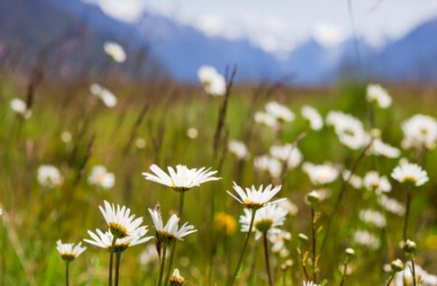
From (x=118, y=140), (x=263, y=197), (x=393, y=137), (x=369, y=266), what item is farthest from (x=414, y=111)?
(x=263, y=197)

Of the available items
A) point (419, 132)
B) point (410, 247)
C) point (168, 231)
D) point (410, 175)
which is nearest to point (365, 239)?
point (419, 132)

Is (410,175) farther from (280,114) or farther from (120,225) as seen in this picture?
(280,114)

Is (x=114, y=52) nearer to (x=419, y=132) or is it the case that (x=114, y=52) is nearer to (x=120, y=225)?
(x=419, y=132)

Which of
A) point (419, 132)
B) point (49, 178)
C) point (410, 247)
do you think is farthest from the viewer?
point (49, 178)

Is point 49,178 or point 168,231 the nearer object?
point 168,231

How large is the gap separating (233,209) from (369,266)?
29.7 inches

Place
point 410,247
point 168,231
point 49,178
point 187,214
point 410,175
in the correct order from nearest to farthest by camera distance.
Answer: point 168,231 → point 410,247 → point 410,175 → point 49,178 → point 187,214

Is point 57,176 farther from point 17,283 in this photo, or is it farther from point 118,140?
point 118,140

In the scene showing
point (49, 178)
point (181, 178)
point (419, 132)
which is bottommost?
point (181, 178)

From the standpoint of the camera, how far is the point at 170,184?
0.82 m

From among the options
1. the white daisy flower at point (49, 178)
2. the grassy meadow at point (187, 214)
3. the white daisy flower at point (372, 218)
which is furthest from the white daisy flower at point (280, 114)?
the white daisy flower at point (49, 178)

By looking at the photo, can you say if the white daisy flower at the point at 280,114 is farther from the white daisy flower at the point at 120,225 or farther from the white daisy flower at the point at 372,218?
the white daisy flower at the point at 120,225

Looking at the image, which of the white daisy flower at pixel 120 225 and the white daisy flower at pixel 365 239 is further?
the white daisy flower at pixel 365 239

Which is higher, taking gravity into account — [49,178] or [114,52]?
[114,52]
